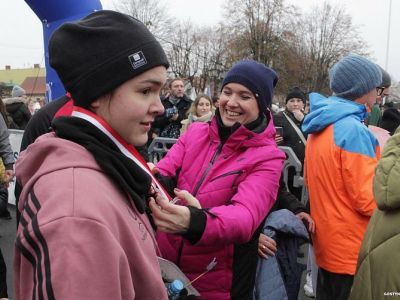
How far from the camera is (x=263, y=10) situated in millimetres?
38219

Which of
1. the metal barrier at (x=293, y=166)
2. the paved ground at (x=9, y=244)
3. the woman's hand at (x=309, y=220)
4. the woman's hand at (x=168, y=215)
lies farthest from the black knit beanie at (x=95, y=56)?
the paved ground at (x=9, y=244)

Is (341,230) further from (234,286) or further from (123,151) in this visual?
(123,151)

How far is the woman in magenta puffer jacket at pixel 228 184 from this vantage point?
64.2 inches

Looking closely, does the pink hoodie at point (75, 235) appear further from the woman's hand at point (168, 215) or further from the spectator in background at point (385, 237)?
the spectator in background at point (385, 237)

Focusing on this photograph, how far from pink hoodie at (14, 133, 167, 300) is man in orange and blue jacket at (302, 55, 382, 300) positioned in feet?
5.39

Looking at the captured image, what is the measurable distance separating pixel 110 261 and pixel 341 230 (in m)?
1.96

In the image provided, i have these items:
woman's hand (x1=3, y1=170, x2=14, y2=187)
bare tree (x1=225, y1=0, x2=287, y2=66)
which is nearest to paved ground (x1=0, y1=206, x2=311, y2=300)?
woman's hand (x1=3, y1=170, x2=14, y2=187)

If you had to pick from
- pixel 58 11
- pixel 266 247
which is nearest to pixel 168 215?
pixel 266 247

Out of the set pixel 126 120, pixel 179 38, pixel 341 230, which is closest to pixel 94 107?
pixel 126 120

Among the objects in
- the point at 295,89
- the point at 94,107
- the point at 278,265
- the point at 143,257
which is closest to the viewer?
the point at 143,257

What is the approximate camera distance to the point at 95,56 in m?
1.09

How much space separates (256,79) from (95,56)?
3.85 feet

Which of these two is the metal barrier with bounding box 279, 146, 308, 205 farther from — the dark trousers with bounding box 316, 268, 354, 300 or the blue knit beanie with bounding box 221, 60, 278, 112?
the blue knit beanie with bounding box 221, 60, 278, 112

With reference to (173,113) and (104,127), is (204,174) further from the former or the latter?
(173,113)
